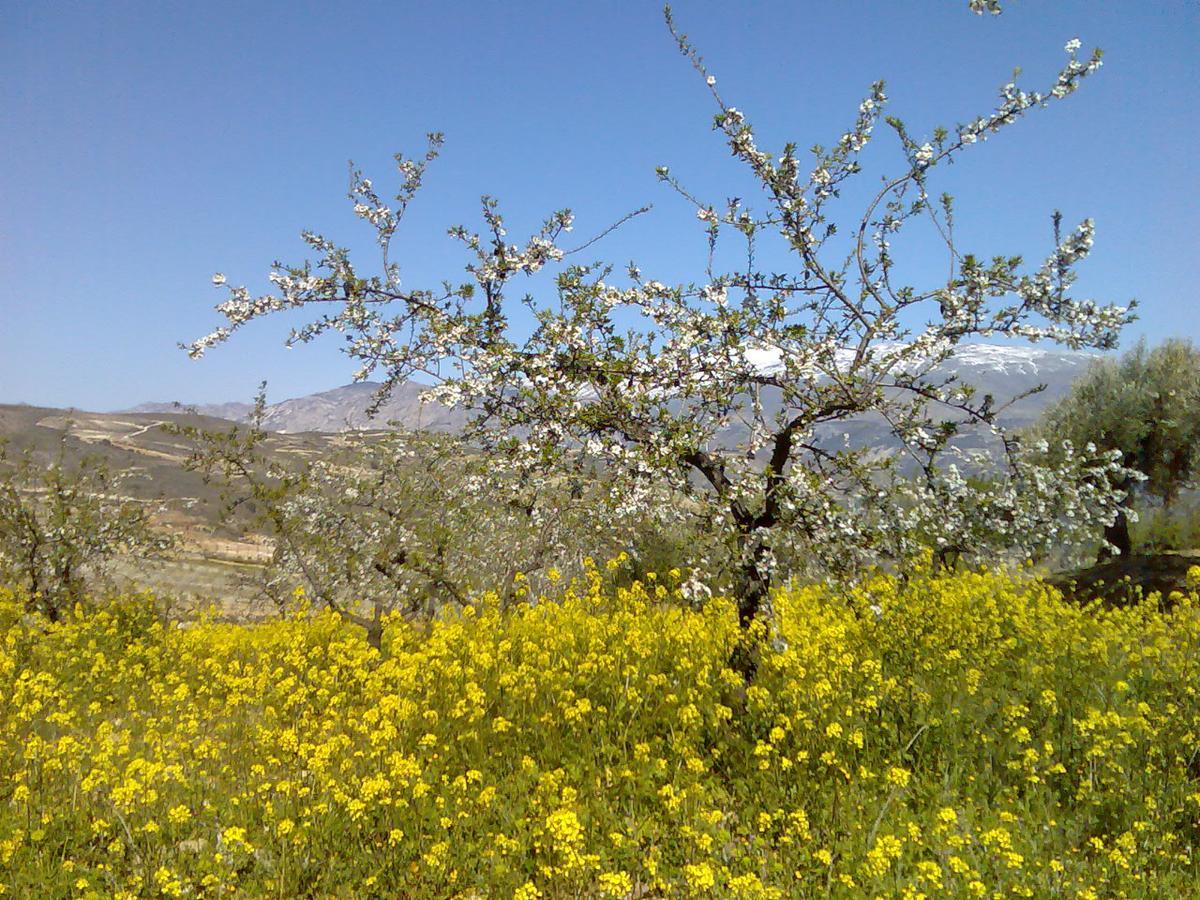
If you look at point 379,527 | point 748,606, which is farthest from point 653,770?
point 379,527

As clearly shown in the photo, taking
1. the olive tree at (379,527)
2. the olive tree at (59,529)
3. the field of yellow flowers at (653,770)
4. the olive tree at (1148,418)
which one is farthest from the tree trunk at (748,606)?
the olive tree at (1148,418)

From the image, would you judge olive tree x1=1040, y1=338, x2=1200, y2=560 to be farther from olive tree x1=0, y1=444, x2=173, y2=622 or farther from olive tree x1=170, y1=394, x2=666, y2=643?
olive tree x1=0, y1=444, x2=173, y2=622

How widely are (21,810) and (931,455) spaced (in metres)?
7.61

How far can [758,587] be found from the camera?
613 cm

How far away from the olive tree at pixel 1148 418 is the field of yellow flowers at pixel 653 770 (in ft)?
39.2

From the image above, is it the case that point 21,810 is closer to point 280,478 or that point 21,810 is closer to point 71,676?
point 71,676

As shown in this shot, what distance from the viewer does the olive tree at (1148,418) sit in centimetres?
1781

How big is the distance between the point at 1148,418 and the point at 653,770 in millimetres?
18741

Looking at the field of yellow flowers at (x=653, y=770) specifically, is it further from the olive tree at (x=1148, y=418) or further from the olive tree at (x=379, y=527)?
the olive tree at (x=1148, y=418)

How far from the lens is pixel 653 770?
559cm

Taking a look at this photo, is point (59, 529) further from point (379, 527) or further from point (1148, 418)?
point (1148, 418)

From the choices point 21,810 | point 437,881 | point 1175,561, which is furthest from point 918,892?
point 1175,561

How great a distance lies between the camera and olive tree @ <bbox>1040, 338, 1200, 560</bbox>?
17812 millimetres

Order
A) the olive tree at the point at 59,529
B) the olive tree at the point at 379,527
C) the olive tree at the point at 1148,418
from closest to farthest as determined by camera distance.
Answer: the olive tree at the point at 379,527, the olive tree at the point at 59,529, the olive tree at the point at 1148,418
